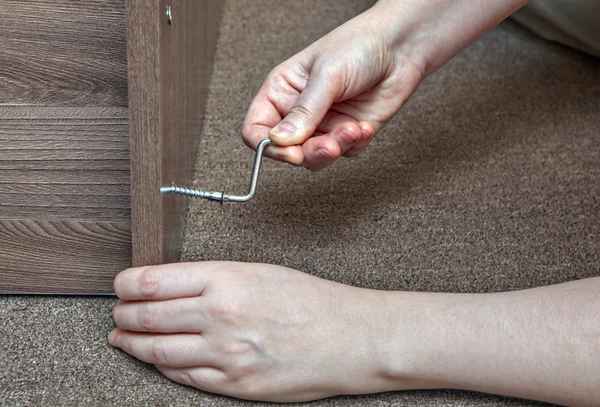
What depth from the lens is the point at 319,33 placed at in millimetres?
998

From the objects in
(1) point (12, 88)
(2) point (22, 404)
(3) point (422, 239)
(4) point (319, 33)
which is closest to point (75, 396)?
(2) point (22, 404)

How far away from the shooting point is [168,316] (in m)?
0.49

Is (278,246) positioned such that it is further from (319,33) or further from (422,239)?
(319,33)

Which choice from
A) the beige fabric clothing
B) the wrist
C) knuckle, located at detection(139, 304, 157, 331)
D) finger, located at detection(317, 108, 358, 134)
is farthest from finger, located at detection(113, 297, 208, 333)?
the beige fabric clothing

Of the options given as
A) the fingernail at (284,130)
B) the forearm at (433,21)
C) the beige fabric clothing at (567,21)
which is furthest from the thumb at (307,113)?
the beige fabric clothing at (567,21)

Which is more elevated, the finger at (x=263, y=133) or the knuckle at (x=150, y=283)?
the finger at (x=263, y=133)

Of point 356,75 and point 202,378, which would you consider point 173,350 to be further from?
point 356,75

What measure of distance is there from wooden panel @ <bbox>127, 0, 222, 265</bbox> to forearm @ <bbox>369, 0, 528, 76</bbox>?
0.19m

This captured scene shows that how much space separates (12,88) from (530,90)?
0.63 m

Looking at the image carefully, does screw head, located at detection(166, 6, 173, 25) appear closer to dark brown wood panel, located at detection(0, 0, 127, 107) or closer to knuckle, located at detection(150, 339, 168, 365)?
dark brown wood panel, located at detection(0, 0, 127, 107)

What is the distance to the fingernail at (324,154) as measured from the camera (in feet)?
1.82

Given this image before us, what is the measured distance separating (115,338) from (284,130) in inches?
7.7

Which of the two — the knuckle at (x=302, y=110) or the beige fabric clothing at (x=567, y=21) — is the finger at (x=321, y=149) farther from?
the beige fabric clothing at (x=567, y=21)

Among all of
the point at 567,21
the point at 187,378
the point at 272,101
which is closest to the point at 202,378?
the point at 187,378
